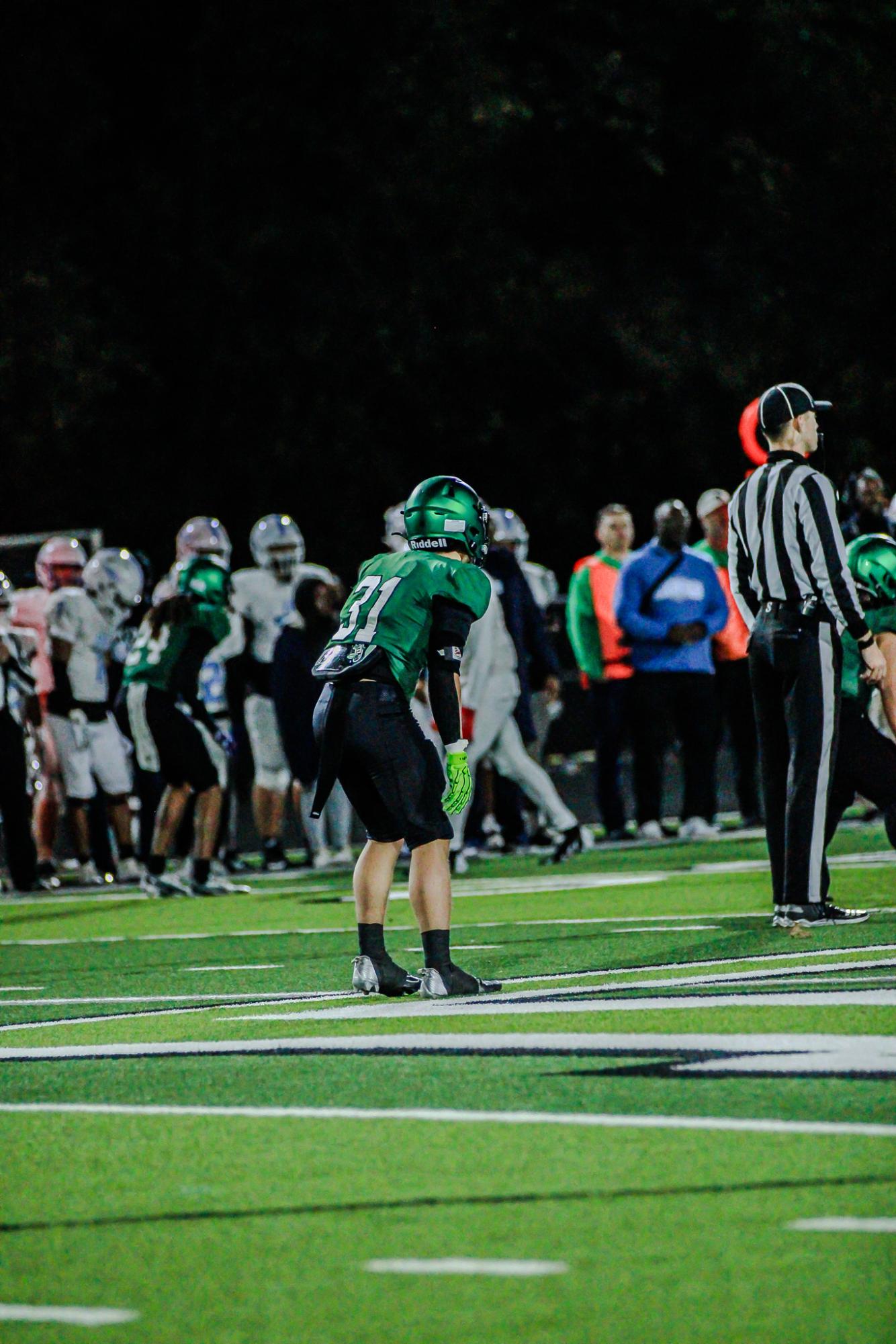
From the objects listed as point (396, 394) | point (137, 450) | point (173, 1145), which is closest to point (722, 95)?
point (396, 394)

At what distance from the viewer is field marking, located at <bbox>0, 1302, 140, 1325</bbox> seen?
4629 millimetres

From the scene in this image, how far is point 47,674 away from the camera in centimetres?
1847

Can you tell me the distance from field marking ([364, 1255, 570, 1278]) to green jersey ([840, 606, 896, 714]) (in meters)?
7.01

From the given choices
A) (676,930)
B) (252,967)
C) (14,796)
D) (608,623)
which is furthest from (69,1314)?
(608,623)

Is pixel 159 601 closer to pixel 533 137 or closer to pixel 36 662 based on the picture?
pixel 36 662

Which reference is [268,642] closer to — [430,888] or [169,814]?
[169,814]

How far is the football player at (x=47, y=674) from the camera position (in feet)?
60.7

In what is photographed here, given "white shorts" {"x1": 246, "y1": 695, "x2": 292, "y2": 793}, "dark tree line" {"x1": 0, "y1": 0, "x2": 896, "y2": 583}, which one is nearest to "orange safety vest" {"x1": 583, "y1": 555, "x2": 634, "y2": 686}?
"white shorts" {"x1": 246, "y1": 695, "x2": 292, "y2": 793}

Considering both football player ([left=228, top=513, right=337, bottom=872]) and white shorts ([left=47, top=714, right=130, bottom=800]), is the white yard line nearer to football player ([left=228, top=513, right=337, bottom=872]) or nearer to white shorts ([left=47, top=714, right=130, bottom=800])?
white shorts ([left=47, top=714, right=130, bottom=800])

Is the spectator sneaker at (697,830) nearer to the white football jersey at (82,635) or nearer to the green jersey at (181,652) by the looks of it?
the white football jersey at (82,635)

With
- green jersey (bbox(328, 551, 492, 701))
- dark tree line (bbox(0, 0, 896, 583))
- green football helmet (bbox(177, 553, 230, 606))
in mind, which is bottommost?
green jersey (bbox(328, 551, 492, 701))

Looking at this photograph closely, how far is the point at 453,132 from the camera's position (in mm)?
31594

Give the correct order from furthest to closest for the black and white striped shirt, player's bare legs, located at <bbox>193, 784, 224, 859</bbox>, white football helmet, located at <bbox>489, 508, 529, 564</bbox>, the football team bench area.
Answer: white football helmet, located at <bbox>489, 508, 529, 564</bbox>, player's bare legs, located at <bbox>193, 784, 224, 859</bbox>, the black and white striped shirt, the football team bench area

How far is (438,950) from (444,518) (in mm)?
1476
